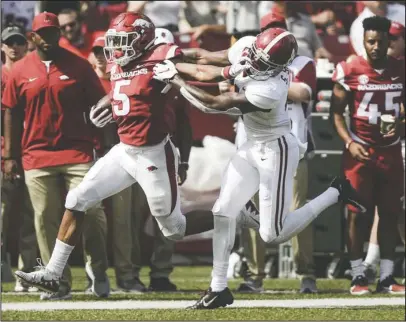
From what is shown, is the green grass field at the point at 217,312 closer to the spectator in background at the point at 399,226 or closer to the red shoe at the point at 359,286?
the red shoe at the point at 359,286

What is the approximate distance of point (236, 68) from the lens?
6789 mm

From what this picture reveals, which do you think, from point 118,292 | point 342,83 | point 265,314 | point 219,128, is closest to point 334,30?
point 219,128

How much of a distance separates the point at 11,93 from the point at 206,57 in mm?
1290

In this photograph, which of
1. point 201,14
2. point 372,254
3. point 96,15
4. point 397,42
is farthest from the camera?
point 201,14

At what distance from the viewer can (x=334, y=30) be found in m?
10.8

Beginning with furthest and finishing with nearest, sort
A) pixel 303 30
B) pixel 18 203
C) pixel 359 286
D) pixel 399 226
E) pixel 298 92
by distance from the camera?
1. pixel 303 30
2. pixel 399 226
3. pixel 18 203
4. pixel 359 286
5. pixel 298 92

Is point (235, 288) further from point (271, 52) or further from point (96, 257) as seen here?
point (271, 52)

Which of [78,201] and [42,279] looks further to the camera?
[78,201]

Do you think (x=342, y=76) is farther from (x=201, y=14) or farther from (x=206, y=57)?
(x=201, y=14)

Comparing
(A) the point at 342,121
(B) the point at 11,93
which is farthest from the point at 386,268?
(B) the point at 11,93

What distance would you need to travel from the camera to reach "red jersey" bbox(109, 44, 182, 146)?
6.99 meters

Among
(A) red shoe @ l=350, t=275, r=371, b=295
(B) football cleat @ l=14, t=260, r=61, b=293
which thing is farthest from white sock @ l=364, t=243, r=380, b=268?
(B) football cleat @ l=14, t=260, r=61, b=293

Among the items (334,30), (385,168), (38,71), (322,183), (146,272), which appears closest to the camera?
(38,71)

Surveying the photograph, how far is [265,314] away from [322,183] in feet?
8.76
